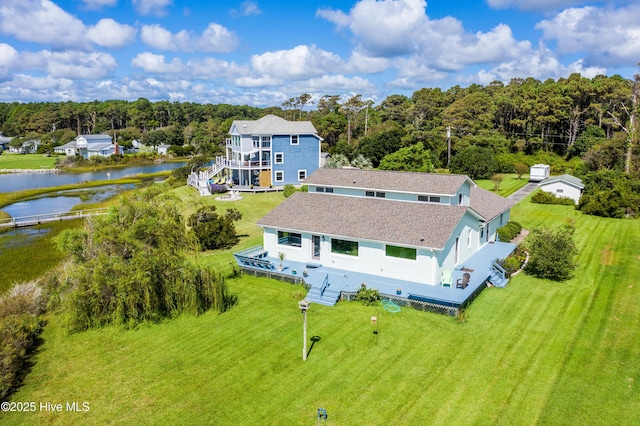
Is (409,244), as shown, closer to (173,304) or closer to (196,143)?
(173,304)

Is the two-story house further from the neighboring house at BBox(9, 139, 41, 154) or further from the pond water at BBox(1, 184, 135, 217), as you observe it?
the neighboring house at BBox(9, 139, 41, 154)

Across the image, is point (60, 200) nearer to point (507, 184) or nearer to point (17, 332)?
point (17, 332)

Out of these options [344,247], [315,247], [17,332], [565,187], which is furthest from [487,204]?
[17,332]

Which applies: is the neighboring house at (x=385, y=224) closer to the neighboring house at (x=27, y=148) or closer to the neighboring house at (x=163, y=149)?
the neighboring house at (x=163, y=149)

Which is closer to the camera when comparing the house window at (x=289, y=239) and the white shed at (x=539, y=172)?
the house window at (x=289, y=239)

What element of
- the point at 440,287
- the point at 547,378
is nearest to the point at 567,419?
the point at 547,378

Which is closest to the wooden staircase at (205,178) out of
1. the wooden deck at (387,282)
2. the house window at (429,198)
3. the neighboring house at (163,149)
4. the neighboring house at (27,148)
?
the wooden deck at (387,282)

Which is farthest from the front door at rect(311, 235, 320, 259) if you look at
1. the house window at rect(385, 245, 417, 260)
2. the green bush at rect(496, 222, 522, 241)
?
the green bush at rect(496, 222, 522, 241)

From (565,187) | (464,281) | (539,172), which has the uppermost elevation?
(539,172)
